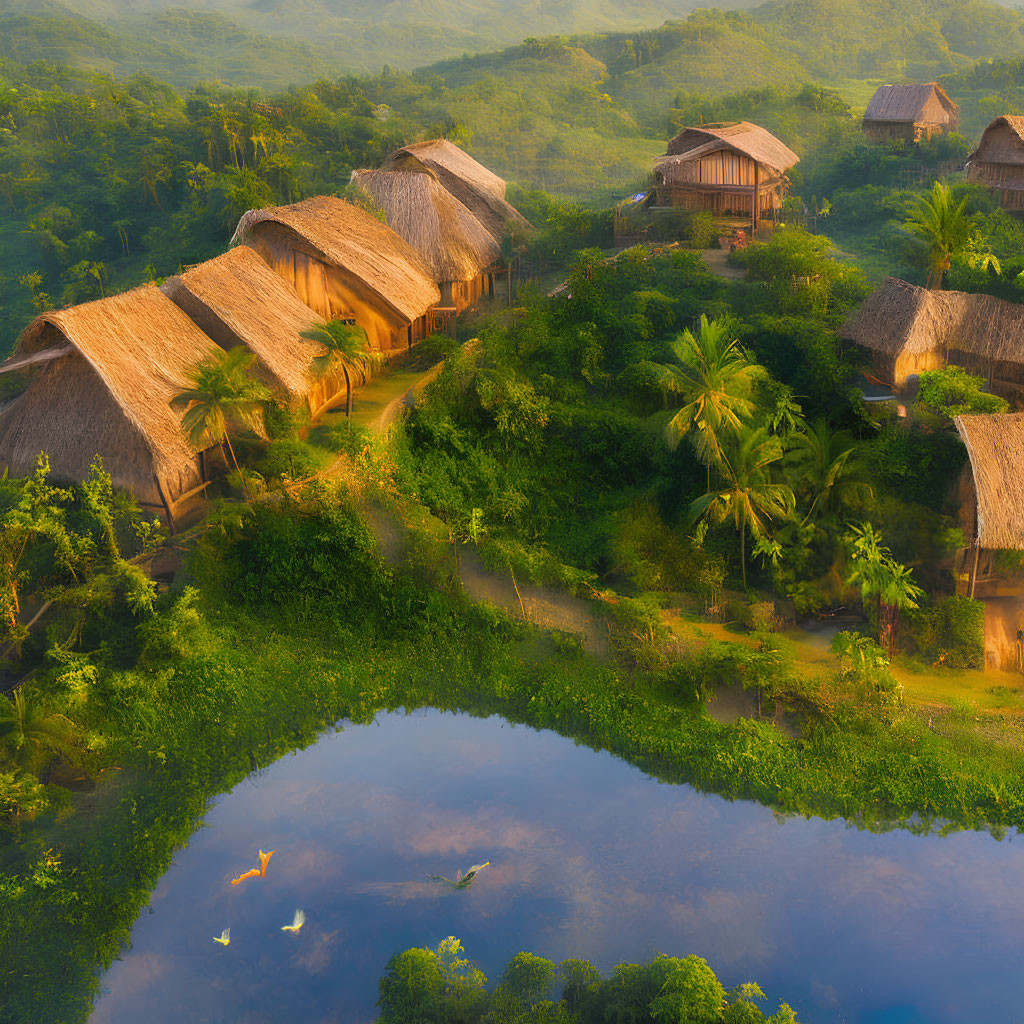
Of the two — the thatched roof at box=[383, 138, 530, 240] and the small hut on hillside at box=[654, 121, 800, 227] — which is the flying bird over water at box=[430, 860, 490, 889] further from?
the small hut on hillside at box=[654, 121, 800, 227]

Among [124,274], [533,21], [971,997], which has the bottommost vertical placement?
[971,997]

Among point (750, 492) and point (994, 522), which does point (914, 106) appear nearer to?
point (750, 492)

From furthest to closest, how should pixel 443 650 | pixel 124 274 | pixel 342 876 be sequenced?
pixel 124 274
pixel 443 650
pixel 342 876

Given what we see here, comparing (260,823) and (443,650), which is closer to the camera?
(260,823)

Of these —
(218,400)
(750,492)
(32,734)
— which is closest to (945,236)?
(750,492)

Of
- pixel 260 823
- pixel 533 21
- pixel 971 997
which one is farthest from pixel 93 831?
pixel 533 21

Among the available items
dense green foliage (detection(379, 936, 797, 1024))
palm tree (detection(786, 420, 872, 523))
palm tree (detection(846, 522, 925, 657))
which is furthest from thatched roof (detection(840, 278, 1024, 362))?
dense green foliage (detection(379, 936, 797, 1024))

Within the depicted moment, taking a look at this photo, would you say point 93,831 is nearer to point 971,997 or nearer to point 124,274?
point 971,997
